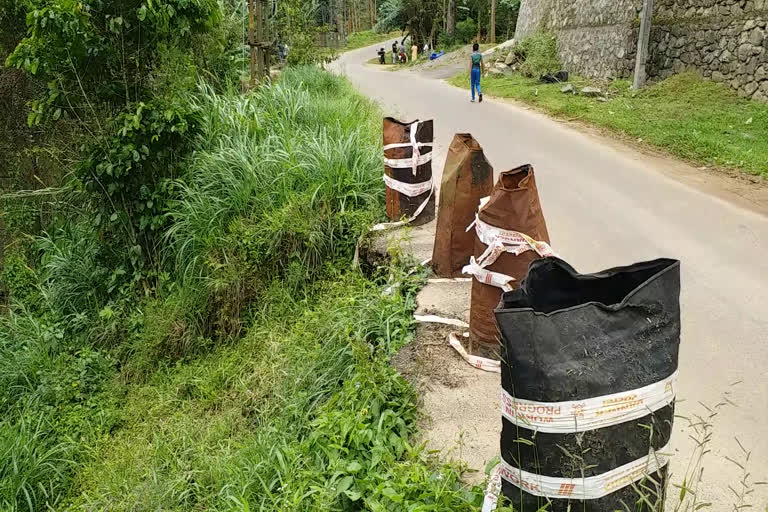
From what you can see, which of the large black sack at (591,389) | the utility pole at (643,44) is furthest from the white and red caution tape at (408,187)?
the utility pole at (643,44)

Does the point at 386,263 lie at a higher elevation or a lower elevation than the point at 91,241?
higher

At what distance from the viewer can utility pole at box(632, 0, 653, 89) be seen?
13.4m

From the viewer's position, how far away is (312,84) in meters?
11.9

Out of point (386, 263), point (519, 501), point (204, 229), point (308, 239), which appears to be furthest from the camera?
point (204, 229)

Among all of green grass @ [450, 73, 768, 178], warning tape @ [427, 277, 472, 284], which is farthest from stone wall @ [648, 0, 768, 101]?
warning tape @ [427, 277, 472, 284]

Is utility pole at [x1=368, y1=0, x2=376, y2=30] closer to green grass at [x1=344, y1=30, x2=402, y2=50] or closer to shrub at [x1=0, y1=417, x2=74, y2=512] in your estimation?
green grass at [x1=344, y1=30, x2=402, y2=50]

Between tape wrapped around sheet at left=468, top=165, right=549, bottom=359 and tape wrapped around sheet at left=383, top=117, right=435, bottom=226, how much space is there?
2.05 m

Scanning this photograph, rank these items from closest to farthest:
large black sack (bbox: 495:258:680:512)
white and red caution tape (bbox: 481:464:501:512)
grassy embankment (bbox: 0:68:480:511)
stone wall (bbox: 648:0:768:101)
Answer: large black sack (bbox: 495:258:680:512) < white and red caution tape (bbox: 481:464:501:512) < grassy embankment (bbox: 0:68:480:511) < stone wall (bbox: 648:0:768:101)

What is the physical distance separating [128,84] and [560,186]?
520 centimetres

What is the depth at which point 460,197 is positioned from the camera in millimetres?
4324

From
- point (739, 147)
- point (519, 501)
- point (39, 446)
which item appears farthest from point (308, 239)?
point (739, 147)

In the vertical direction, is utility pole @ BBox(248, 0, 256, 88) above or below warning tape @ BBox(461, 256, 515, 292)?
above

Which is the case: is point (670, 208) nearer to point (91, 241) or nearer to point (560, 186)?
point (560, 186)

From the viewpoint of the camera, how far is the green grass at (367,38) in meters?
50.3
